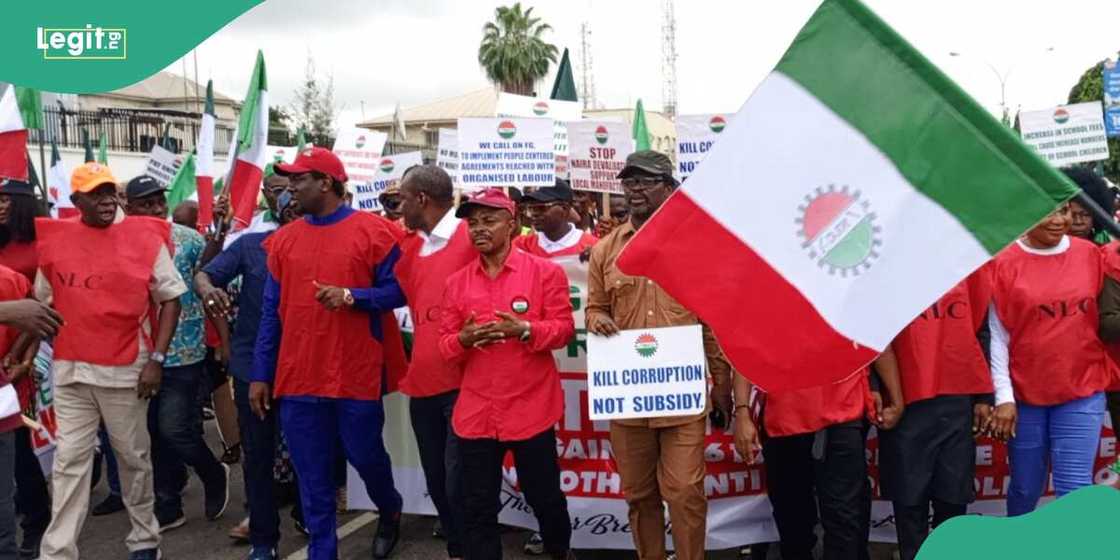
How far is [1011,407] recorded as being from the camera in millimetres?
4434

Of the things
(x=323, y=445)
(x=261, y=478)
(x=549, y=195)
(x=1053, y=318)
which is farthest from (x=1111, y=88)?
(x=261, y=478)

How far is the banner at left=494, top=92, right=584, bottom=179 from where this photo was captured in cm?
902

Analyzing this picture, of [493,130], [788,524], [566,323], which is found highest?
[493,130]

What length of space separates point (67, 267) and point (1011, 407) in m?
4.71

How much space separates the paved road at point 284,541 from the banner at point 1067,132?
6.27 meters

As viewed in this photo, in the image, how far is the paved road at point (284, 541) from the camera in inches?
225

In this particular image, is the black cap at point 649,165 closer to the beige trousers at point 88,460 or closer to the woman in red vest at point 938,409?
the woman in red vest at point 938,409

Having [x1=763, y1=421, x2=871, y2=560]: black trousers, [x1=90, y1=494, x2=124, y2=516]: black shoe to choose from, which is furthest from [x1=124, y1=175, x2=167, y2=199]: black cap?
[x1=763, y1=421, x2=871, y2=560]: black trousers

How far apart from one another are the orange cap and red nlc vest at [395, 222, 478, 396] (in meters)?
1.61

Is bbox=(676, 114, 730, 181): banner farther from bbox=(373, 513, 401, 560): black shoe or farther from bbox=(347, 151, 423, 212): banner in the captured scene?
bbox=(373, 513, 401, 560): black shoe

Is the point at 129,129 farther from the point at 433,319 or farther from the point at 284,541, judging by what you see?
the point at 433,319

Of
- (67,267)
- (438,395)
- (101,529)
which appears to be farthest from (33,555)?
(438,395)

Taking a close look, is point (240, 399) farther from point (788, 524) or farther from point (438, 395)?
point (788, 524)

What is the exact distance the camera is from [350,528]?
6.23 metres
